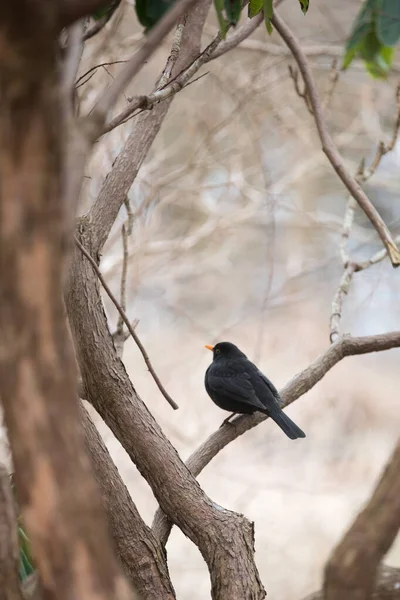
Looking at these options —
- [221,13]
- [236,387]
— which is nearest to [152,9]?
[221,13]

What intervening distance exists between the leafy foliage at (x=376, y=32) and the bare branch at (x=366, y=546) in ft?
3.63

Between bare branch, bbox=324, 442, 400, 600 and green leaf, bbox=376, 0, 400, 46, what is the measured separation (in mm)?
1089

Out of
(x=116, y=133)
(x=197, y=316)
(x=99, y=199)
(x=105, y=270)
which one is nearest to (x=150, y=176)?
(x=116, y=133)

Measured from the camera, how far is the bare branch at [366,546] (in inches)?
34.7

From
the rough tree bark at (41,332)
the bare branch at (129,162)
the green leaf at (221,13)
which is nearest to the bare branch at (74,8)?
the rough tree bark at (41,332)

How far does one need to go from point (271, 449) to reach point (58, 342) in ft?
22.3

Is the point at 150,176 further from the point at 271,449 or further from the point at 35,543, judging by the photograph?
the point at 35,543

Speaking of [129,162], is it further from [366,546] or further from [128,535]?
[366,546]

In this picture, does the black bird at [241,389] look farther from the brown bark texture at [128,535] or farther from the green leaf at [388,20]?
the green leaf at [388,20]

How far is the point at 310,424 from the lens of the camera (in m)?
7.64

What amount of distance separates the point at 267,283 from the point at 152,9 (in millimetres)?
4347

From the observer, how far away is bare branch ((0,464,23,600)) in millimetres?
1036

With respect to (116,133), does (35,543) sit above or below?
below

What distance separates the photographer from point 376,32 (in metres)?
1.89
